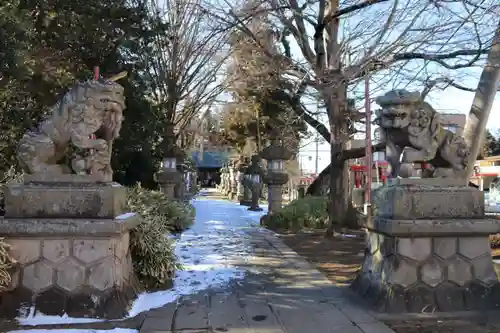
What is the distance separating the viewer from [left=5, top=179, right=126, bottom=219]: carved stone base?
4773 millimetres

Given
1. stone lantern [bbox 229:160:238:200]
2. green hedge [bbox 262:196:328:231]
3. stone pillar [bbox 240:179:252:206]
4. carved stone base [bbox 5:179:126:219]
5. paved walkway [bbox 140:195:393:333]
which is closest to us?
paved walkway [bbox 140:195:393:333]

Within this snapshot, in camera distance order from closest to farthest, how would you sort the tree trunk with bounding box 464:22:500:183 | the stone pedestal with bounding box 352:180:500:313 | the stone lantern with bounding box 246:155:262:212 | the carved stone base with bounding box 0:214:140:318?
the carved stone base with bounding box 0:214:140:318 < the stone pedestal with bounding box 352:180:500:313 < the tree trunk with bounding box 464:22:500:183 < the stone lantern with bounding box 246:155:262:212

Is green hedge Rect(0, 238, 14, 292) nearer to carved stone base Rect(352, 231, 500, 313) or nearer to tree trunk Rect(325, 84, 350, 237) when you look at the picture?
carved stone base Rect(352, 231, 500, 313)

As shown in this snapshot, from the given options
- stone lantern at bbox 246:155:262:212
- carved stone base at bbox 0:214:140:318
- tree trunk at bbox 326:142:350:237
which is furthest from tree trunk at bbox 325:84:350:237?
stone lantern at bbox 246:155:262:212

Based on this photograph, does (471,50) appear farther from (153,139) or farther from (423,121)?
(153,139)

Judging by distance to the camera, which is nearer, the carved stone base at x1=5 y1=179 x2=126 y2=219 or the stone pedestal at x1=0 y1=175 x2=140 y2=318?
the stone pedestal at x1=0 y1=175 x2=140 y2=318

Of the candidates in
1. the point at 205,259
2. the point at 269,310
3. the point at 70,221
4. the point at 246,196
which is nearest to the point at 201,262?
the point at 205,259

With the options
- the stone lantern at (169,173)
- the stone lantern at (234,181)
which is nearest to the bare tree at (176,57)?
the stone lantern at (169,173)

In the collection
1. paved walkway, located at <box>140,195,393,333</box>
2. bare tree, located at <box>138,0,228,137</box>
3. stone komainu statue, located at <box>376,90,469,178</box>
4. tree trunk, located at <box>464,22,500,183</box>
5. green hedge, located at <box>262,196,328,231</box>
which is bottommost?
paved walkway, located at <box>140,195,393,333</box>

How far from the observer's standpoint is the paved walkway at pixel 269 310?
4414 millimetres

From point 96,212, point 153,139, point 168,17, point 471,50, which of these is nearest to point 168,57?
point 168,17

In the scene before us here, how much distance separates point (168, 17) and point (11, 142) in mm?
11822

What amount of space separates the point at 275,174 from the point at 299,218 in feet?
8.71

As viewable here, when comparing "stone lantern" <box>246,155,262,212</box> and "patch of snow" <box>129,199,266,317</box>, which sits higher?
"stone lantern" <box>246,155,262,212</box>
